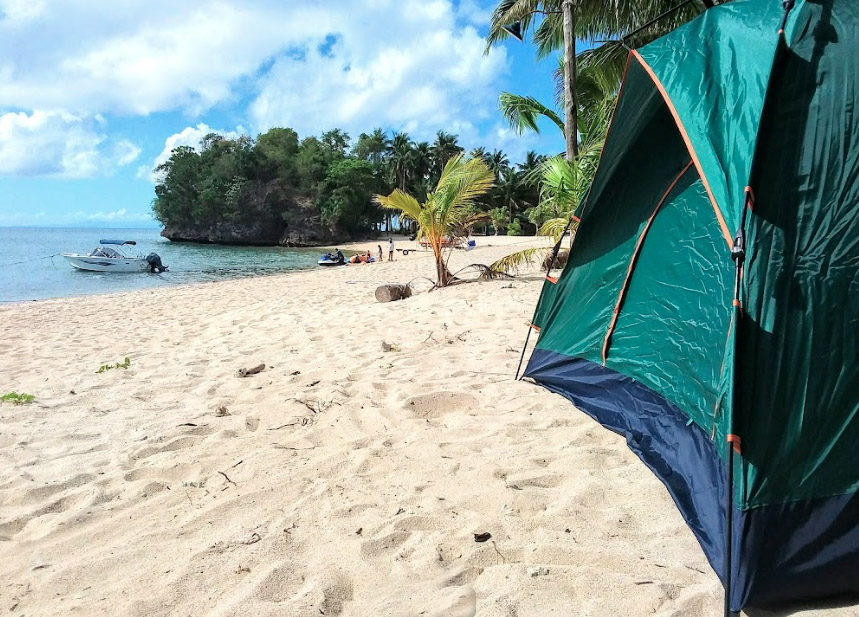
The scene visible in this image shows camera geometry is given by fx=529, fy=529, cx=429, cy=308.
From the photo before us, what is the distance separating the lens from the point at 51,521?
106 inches

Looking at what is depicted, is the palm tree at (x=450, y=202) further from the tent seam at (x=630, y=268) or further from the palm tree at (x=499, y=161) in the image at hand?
the palm tree at (x=499, y=161)

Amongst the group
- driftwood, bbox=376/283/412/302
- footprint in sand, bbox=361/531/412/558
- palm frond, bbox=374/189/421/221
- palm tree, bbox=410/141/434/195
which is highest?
palm tree, bbox=410/141/434/195

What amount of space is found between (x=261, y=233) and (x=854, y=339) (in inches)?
2250

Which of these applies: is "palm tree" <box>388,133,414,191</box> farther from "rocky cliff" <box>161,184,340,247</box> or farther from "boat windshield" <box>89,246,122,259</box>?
"boat windshield" <box>89,246,122,259</box>

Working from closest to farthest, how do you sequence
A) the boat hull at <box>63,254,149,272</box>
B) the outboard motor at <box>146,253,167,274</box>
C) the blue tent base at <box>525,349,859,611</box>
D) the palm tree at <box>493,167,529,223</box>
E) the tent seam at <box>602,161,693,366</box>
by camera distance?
the blue tent base at <box>525,349,859,611</box>
the tent seam at <box>602,161,693,366</box>
the boat hull at <box>63,254,149,272</box>
the outboard motor at <box>146,253,167,274</box>
the palm tree at <box>493,167,529,223</box>

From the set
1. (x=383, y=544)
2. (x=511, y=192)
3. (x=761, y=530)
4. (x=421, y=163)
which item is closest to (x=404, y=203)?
(x=383, y=544)

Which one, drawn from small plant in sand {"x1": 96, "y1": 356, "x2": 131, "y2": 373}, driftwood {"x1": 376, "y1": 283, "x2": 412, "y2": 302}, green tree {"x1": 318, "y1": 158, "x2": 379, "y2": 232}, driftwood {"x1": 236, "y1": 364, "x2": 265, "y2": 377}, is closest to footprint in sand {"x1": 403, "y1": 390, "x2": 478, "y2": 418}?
driftwood {"x1": 236, "y1": 364, "x2": 265, "y2": 377}

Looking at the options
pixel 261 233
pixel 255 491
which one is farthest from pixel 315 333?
pixel 261 233

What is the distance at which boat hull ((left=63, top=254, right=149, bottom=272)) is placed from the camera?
2477 cm

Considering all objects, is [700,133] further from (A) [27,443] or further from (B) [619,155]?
(A) [27,443]

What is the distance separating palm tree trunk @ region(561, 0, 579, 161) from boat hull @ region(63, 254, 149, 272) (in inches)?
875

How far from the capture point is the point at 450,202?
9.66 metres

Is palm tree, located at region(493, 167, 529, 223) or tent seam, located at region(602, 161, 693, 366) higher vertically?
palm tree, located at region(493, 167, 529, 223)

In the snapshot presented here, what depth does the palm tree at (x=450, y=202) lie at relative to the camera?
9.63m
